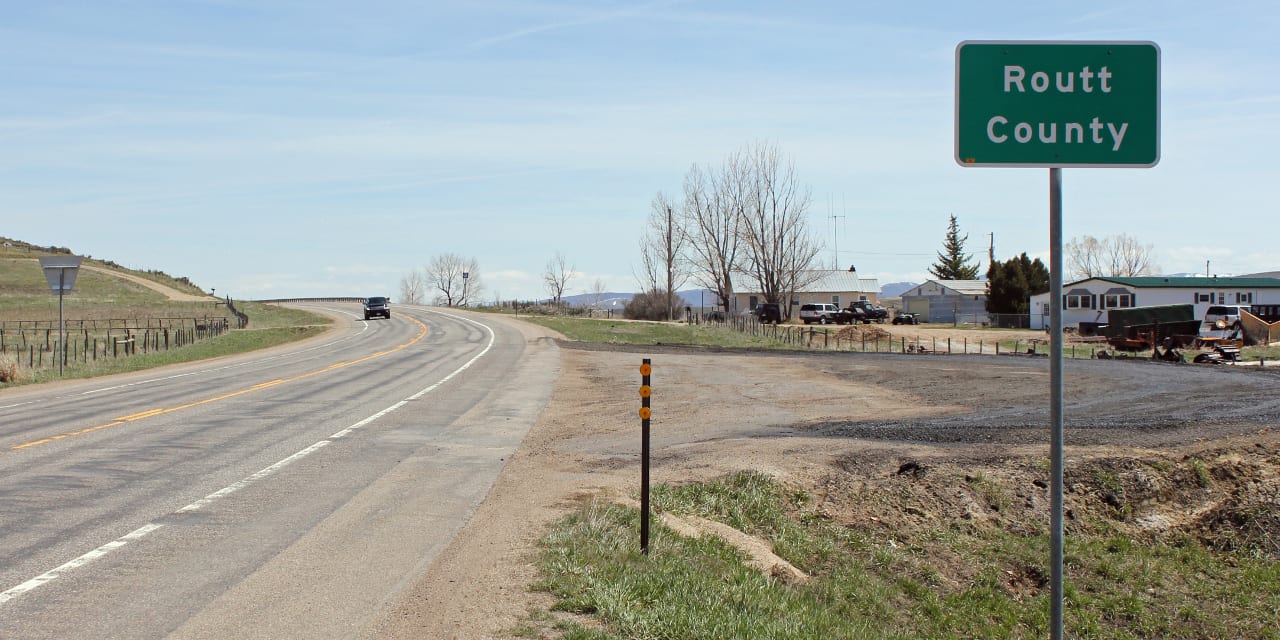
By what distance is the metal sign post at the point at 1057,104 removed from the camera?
15.5 feet

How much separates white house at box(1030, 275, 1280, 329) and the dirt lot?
50280 millimetres

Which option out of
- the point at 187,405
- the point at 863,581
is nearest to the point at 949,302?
the point at 187,405

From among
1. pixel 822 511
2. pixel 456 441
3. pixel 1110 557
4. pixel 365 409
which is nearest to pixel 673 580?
pixel 822 511

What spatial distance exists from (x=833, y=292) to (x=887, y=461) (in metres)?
101

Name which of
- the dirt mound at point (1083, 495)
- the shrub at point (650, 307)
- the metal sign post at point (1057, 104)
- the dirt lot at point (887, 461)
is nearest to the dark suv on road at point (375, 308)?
the shrub at point (650, 307)

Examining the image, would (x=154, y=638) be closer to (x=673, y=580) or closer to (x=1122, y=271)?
(x=673, y=580)

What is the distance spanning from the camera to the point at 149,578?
22.6 ft

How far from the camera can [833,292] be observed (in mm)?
111875

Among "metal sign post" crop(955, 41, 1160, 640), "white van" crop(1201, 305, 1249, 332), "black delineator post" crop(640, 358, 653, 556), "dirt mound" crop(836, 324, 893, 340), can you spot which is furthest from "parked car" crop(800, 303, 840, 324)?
"metal sign post" crop(955, 41, 1160, 640)

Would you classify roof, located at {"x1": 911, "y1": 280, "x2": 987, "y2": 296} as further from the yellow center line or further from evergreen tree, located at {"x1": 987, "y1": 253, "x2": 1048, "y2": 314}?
the yellow center line

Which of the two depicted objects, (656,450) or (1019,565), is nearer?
(1019,565)

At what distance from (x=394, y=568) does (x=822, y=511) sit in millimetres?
5404

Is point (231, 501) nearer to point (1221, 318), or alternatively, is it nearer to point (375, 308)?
point (1221, 318)

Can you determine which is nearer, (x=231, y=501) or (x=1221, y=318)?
(x=231, y=501)
